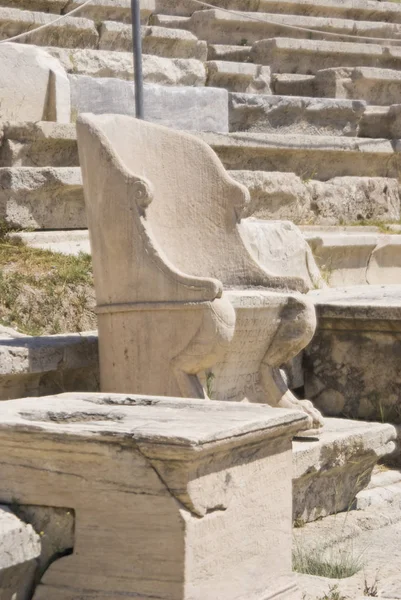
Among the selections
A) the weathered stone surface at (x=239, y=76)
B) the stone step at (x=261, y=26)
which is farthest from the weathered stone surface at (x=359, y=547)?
the stone step at (x=261, y=26)

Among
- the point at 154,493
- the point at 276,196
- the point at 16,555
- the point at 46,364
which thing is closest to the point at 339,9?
the point at 276,196

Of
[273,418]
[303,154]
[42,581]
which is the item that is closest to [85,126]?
[273,418]

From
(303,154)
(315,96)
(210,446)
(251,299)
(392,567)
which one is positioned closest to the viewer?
(210,446)

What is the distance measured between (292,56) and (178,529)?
7.31m

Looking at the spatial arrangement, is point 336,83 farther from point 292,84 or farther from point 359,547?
point 359,547

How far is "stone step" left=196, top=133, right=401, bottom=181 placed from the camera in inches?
293

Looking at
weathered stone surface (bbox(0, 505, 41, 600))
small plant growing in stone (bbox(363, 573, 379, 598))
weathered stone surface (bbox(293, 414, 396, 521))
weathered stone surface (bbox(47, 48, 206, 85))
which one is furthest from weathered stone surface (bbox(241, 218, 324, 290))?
weathered stone surface (bbox(0, 505, 41, 600))

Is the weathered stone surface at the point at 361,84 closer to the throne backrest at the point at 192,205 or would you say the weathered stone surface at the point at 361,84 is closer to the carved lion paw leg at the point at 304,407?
the throne backrest at the point at 192,205

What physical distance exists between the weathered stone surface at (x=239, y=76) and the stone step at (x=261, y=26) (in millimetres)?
469

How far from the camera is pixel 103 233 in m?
3.94

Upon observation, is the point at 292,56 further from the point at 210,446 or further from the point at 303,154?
the point at 210,446

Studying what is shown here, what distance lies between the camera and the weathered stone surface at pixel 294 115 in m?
8.09

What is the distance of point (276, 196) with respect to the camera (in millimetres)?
7418

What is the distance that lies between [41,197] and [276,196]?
2.14 meters
